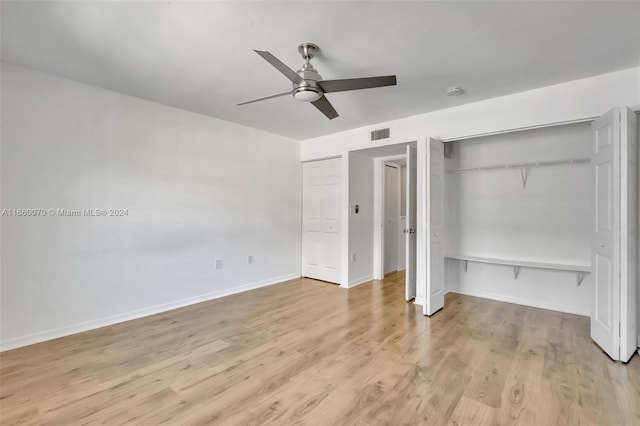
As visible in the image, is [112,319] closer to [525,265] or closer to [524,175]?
[525,265]

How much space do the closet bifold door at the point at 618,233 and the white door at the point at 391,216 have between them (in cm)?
314

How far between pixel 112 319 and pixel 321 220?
10.6 feet

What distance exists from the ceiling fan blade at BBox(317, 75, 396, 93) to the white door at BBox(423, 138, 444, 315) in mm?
1552

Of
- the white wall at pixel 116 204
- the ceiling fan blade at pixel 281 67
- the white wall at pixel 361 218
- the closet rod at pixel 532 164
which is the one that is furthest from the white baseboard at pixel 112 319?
the closet rod at pixel 532 164

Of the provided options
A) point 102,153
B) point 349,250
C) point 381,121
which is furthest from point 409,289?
point 102,153

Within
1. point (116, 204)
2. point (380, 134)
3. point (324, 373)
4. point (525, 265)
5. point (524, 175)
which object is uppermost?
point (380, 134)

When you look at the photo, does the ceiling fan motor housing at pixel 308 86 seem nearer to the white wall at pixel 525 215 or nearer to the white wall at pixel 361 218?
the white wall at pixel 361 218

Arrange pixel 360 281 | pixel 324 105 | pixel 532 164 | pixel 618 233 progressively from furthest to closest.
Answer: pixel 360 281
pixel 532 164
pixel 324 105
pixel 618 233

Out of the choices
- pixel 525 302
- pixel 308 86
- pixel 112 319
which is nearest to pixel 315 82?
pixel 308 86

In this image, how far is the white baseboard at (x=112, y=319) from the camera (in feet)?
8.89

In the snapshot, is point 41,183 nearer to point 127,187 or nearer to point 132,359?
point 127,187

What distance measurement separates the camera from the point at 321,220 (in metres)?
5.24

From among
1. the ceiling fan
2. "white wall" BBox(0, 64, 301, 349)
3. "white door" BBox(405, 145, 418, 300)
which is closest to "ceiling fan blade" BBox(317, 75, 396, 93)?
the ceiling fan

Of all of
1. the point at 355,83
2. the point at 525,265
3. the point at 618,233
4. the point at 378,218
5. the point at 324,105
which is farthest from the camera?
the point at 378,218
